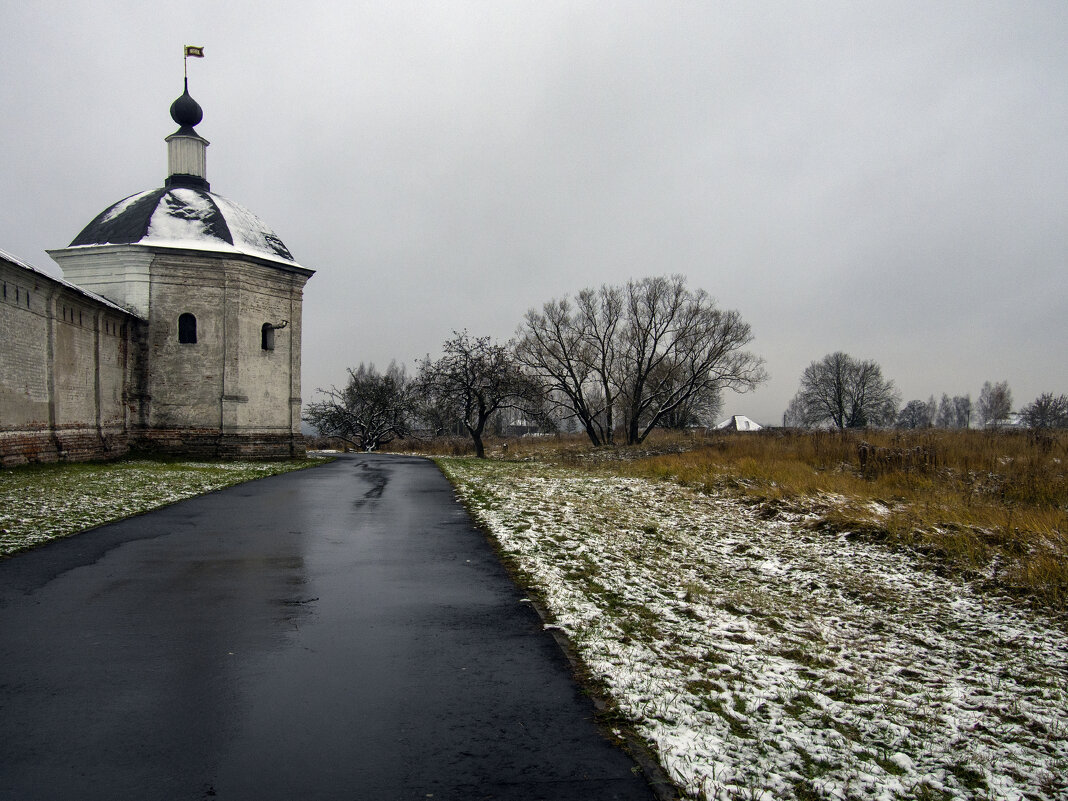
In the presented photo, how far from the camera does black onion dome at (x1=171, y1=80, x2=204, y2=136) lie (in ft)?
91.2

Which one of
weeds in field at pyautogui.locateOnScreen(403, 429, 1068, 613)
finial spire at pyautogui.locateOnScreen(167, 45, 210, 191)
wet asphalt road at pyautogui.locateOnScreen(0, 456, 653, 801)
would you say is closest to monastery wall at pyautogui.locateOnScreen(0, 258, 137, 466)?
finial spire at pyautogui.locateOnScreen(167, 45, 210, 191)

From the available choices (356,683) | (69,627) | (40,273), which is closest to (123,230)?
(40,273)

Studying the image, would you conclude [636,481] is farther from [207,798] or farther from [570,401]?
[570,401]

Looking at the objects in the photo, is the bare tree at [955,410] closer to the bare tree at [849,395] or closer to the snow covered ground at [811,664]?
the bare tree at [849,395]

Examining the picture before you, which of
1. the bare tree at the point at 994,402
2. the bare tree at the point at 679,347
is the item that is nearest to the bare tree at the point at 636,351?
the bare tree at the point at 679,347

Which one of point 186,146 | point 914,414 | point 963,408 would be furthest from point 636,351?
point 963,408

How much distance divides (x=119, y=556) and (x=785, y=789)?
729cm

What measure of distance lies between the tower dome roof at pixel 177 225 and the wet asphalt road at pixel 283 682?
20091 mm

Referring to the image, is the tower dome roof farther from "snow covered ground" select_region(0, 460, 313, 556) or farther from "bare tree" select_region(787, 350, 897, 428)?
"bare tree" select_region(787, 350, 897, 428)

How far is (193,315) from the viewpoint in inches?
981

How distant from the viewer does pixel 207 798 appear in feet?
9.09

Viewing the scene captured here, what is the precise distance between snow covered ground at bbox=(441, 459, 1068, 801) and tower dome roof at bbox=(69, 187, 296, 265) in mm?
21581

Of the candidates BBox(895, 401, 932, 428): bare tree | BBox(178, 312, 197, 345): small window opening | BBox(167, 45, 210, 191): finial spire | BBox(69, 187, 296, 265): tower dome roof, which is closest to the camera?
BBox(69, 187, 296, 265): tower dome roof

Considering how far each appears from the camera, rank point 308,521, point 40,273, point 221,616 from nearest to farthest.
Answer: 1. point 221,616
2. point 308,521
3. point 40,273
